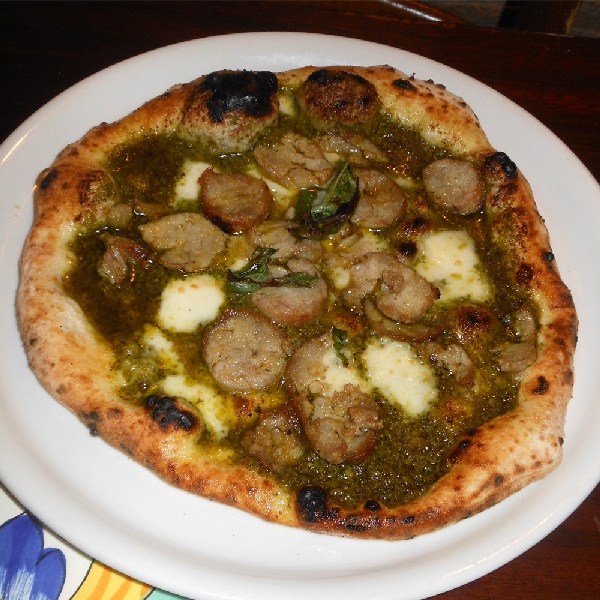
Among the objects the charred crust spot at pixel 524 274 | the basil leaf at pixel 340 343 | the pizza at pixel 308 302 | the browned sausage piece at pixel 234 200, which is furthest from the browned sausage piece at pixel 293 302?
the charred crust spot at pixel 524 274

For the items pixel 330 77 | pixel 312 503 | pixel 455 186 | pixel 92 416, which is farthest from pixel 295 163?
pixel 312 503

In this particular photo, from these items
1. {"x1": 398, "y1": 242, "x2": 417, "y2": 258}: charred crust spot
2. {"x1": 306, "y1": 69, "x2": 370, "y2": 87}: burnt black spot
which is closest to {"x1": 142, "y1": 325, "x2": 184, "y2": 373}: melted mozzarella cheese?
{"x1": 398, "y1": 242, "x2": 417, "y2": 258}: charred crust spot

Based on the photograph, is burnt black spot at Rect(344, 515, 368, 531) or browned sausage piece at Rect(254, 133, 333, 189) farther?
browned sausage piece at Rect(254, 133, 333, 189)

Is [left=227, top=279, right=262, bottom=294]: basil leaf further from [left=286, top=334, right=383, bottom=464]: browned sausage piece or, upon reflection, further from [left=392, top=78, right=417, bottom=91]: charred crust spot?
[left=392, top=78, right=417, bottom=91]: charred crust spot

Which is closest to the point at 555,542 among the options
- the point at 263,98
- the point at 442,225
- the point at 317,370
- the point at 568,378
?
the point at 568,378

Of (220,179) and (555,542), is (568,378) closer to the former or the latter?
(555,542)
